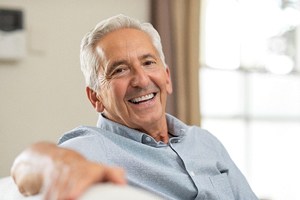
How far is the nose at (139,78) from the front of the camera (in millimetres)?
1749

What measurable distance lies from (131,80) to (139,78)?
0.03 m

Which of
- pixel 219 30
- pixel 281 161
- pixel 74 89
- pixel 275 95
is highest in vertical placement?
pixel 219 30

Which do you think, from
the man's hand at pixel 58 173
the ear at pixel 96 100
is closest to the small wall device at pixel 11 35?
the ear at pixel 96 100

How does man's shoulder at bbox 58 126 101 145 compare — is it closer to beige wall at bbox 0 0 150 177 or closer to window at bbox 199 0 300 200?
beige wall at bbox 0 0 150 177

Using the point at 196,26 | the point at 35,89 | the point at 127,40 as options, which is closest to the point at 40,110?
the point at 35,89

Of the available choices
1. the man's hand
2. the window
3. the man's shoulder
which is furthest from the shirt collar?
the window

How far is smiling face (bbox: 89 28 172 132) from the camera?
5.74ft

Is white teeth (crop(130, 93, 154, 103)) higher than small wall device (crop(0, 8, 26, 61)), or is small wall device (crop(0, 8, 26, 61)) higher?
small wall device (crop(0, 8, 26, 61))

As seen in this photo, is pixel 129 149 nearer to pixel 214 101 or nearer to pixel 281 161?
pixel 214 101

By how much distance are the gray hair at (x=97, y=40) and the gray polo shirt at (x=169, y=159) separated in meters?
0.15

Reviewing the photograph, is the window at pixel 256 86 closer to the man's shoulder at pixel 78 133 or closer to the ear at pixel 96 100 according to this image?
the ear at pixel 96 100

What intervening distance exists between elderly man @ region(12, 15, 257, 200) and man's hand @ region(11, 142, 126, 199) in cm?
Answer: 51

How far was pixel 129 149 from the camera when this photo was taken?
164 cm

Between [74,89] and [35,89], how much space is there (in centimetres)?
24
